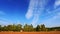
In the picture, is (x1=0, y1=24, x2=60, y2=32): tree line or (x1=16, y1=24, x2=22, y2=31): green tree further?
(x1=16, y1=24, x2=22, y2=31): green tree

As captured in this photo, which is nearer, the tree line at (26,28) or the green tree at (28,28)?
the tree line at (26,28)

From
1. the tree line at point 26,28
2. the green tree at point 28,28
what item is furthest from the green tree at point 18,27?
the green tree at point 28,28

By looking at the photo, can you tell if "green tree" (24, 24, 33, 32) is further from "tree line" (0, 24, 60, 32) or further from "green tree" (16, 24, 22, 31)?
"green tree" (16, 24, 22, 31)

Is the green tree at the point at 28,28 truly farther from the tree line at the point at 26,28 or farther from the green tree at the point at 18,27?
the green tree at the point at 18,27

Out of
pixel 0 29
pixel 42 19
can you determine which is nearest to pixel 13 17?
pixel 0 29

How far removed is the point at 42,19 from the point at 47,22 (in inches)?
12.9

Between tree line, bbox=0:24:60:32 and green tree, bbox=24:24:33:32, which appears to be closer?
tree line, bbox=0:24:60:32

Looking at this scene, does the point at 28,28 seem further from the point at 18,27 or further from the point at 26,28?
the point at 18,27

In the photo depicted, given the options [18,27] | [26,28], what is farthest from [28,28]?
[18,27]

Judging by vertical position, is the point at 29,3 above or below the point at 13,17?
above

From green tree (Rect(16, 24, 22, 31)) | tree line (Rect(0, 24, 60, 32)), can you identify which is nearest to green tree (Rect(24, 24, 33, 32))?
tree line (Rect(0, 24, 60, 32))

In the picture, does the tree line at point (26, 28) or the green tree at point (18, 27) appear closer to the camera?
the tree line at point (26, 28)

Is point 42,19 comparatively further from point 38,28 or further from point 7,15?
point 7,15

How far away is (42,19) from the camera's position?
10234mm
